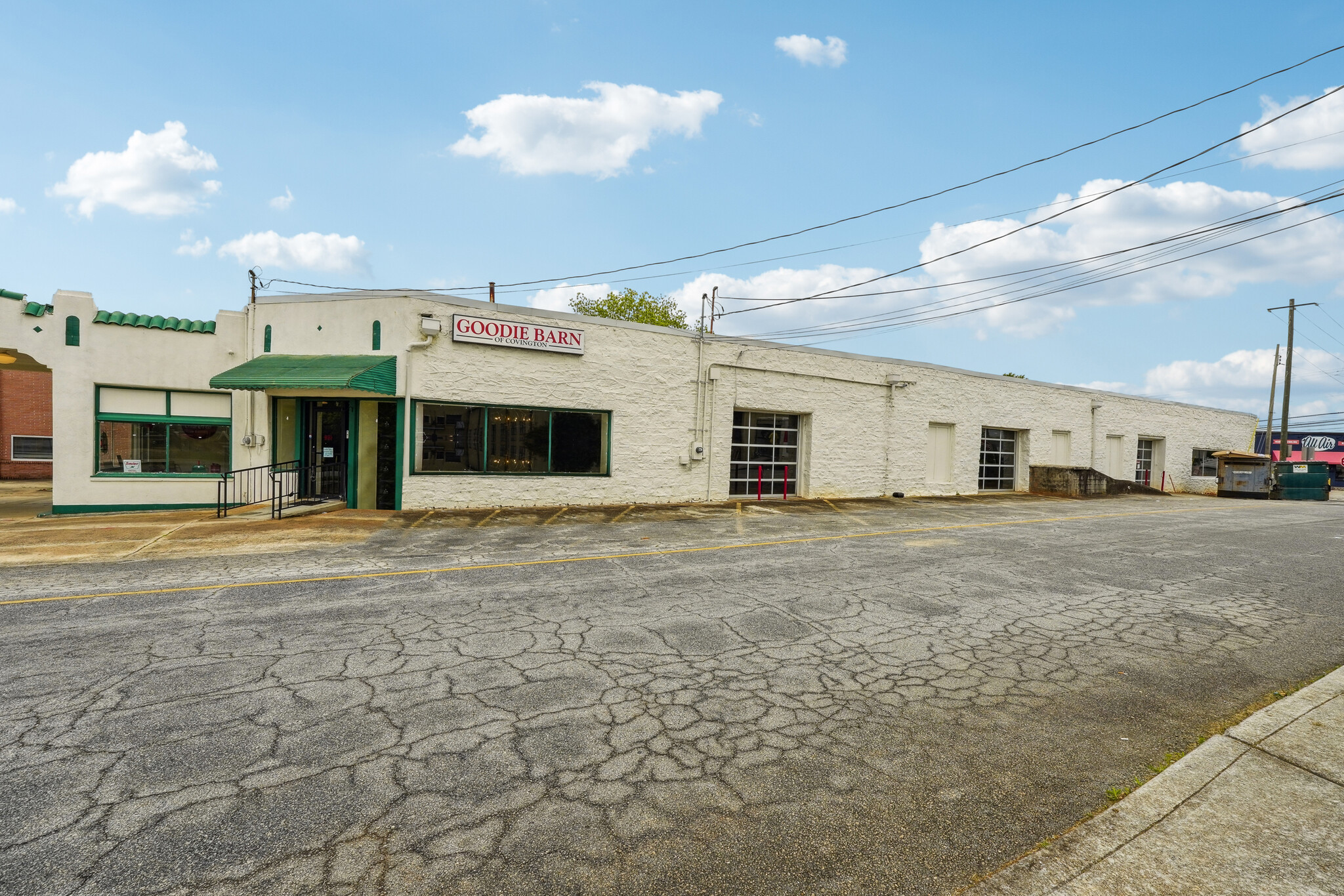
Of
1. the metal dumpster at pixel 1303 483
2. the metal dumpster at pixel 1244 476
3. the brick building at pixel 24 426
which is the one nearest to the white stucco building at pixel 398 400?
the brick building at pixel 24 426

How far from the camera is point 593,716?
4246 millimetres

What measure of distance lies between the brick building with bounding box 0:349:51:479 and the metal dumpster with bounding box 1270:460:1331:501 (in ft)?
173

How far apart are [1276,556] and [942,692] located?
10.6 m

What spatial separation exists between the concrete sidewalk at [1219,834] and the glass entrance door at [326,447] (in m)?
16.3

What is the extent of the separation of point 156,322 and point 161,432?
8.40 ft

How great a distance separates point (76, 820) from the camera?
3059 millimetres

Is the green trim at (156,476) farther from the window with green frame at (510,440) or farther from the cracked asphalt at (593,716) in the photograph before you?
the cracked asphalt at (593,716)

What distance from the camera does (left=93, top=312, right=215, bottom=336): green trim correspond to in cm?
1493

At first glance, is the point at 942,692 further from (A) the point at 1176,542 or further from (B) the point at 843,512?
(B) the point at 843,512

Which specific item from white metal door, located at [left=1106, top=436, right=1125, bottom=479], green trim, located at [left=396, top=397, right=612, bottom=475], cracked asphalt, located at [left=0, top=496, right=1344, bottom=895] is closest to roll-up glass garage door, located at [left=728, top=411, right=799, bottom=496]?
green trim, located at [left=396, top=397, right=612, bottom=475]

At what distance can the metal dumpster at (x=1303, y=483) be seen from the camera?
28891 millimetres

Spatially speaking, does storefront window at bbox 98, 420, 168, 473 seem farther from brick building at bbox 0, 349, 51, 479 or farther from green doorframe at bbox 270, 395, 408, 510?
brick building at bbox 0, 349, 51, 479

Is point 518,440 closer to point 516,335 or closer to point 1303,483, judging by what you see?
point 516,335

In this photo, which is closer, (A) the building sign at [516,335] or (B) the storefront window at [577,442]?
(A) the building sign at [516,335]
